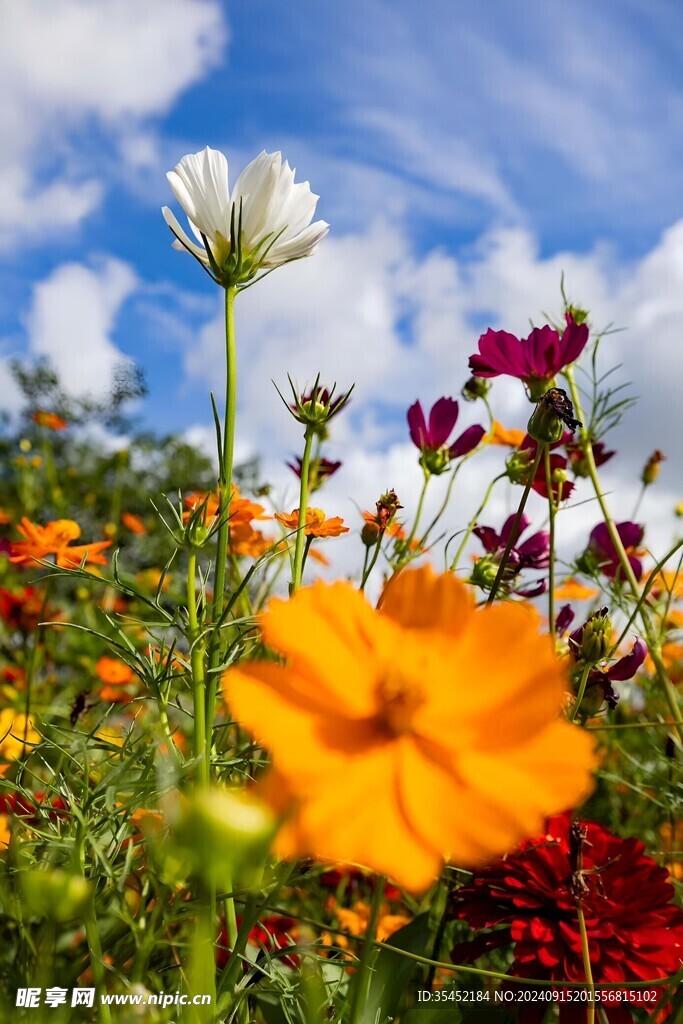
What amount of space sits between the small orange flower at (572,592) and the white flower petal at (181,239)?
431 mm

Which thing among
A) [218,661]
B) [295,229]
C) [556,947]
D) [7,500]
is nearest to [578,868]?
[556,947]

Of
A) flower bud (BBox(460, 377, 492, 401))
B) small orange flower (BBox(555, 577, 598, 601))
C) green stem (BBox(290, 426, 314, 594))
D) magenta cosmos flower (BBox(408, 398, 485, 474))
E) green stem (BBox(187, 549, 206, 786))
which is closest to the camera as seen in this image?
green stem (BBox(187, 549, 206, 786))

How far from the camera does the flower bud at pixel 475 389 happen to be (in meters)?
0.60

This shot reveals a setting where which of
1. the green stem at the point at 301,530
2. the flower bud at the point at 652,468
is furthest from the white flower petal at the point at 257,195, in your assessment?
the flower bud at the point at 652,468

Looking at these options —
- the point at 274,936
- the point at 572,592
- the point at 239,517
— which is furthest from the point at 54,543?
the point at 572,592

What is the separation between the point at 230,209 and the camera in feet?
1.35

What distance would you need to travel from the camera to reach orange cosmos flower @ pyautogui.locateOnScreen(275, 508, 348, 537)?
40 cm

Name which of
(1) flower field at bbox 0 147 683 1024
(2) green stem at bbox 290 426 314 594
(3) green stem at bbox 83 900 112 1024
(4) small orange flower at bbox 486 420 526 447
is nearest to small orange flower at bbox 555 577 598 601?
(1) flower field at bbox 0 147 683 1024

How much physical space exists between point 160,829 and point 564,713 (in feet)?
0.58

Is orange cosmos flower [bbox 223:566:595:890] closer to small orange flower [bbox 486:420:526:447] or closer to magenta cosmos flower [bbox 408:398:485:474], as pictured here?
magenta cosmos flower [bbox 408:398:485:474]

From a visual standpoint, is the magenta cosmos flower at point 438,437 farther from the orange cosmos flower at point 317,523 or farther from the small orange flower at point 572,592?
the small orange flower at point 572,592

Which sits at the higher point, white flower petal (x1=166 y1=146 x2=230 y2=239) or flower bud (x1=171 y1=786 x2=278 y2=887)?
white flower petal (x1=166 y1=146 x2=230 y2=239)

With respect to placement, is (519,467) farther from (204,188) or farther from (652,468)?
(652,468)

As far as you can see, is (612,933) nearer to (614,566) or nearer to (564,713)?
(564,713)
